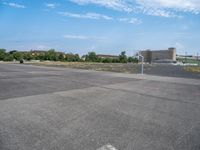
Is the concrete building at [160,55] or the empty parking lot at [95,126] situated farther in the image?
the concrete building at [160,55]

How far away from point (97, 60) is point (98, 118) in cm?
11403

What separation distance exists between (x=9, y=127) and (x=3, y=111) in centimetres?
163

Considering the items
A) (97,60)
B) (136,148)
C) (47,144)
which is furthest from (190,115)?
(97,60)

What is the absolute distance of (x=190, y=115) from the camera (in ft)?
22.6

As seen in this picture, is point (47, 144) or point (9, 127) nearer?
point (47, 144)

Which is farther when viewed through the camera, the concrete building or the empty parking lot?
the concrete building

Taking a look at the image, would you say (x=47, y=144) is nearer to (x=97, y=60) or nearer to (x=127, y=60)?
(x=97, y=60)

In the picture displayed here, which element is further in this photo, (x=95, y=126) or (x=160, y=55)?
(x=160, y=55)

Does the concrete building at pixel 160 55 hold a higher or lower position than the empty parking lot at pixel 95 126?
higher

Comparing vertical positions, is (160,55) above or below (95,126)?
above

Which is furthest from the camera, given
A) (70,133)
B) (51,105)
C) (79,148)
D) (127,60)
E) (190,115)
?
(127,60)

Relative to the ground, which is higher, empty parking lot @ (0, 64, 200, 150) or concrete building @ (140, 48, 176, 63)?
concrete building @ (140, 48, 176, 63)

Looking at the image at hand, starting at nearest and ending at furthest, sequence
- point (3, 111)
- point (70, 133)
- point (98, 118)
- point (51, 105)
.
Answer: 1. point (70, 133)
2. point (98, 118)
3. point (3, 111)
4. point (51, 105)


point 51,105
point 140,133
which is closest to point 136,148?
point 140,133
